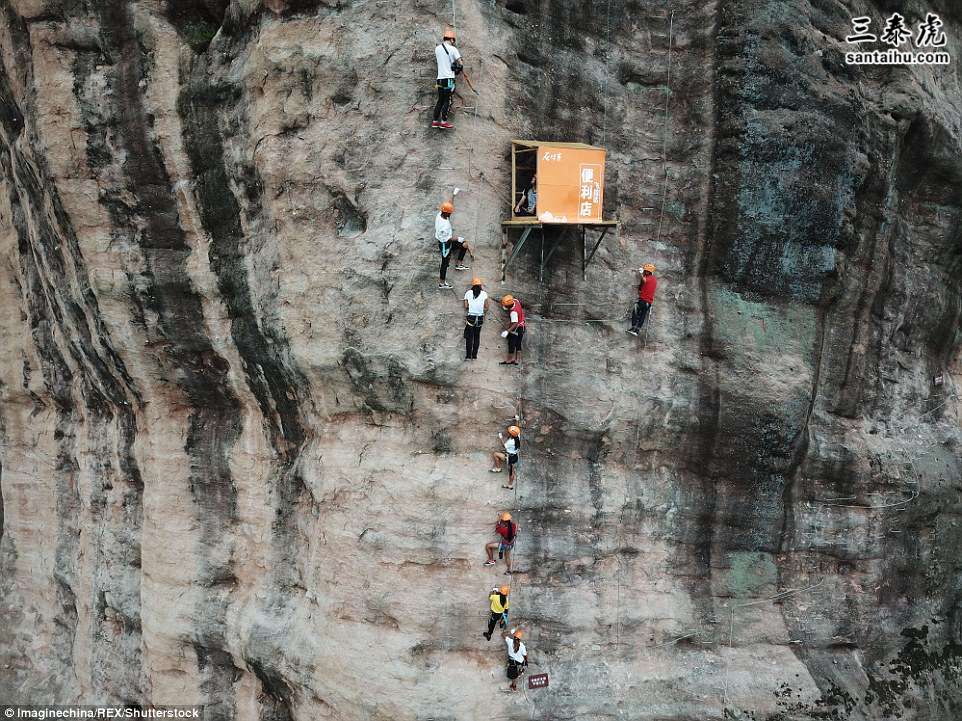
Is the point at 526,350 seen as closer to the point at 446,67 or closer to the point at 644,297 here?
the point at 644,297

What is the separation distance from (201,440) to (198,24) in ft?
26.7

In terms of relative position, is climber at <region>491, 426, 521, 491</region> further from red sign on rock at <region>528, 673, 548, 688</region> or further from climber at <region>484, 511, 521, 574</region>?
red sign on rock at <region>528, 673, 548, 688</region>

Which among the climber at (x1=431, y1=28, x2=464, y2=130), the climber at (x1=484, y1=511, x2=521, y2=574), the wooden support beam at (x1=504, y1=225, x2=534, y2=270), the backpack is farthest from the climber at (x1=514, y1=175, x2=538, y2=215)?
the climber at (x1=484, y1=511, x2=521, y2=574)

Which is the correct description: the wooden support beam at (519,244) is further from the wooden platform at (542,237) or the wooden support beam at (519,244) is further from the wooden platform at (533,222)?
the wooden platform at (533,222)

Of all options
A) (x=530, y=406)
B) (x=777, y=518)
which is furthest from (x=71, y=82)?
(x=777, y=518)

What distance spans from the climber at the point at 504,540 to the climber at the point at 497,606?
19.4 inches

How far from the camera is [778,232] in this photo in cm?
1391

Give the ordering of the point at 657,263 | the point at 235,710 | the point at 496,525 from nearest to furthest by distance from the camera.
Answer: the point at 496,525
the point at 657,263
the point at 235,710

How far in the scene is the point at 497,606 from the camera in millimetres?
12766

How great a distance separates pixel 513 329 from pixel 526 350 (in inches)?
29.6

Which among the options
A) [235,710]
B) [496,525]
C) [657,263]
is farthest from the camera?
[235,710]

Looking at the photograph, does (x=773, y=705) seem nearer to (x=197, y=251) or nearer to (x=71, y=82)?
(x=197, y=251)

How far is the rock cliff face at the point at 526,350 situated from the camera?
12742 mm

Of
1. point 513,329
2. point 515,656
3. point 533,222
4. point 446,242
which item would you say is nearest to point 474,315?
point 513,329
